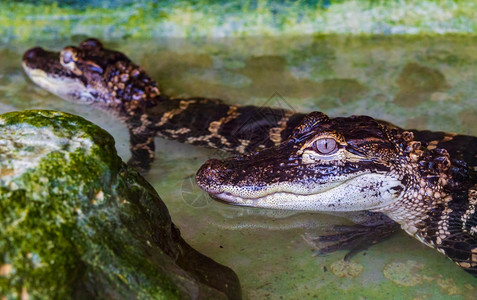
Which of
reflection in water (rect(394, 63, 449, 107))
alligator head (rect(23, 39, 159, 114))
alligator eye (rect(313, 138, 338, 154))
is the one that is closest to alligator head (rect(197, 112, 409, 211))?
alligator eye (rect(313, 138, 338, 154))

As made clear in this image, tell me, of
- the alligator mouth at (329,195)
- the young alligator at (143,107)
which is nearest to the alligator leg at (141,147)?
the young alligator at (143,107)

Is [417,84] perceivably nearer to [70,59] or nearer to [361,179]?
[361,179]

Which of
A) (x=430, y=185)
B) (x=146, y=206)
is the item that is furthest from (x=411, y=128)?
(x=146, y=206)

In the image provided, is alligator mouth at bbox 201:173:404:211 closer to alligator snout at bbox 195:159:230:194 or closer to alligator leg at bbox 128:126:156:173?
alligator snout at bbox 195:159:230:194

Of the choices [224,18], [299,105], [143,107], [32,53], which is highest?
[224,18]

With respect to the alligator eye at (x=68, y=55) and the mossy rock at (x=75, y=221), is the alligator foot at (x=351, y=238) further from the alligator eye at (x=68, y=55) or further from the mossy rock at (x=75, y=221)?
the alligator eye at (x=68, y=55)

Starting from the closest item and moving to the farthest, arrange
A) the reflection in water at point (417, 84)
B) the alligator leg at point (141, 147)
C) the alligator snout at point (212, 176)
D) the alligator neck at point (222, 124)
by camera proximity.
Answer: the alligator snout at point (212, 176), the alligator leg at point (141, 147), the alligator neck at point (222, 124), the reflection in water at point (417, 84)

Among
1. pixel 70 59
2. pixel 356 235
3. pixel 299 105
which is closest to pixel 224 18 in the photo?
pixel 299 105

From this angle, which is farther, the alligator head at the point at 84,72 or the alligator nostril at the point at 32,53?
the alligator nostril at the point at 32,53
